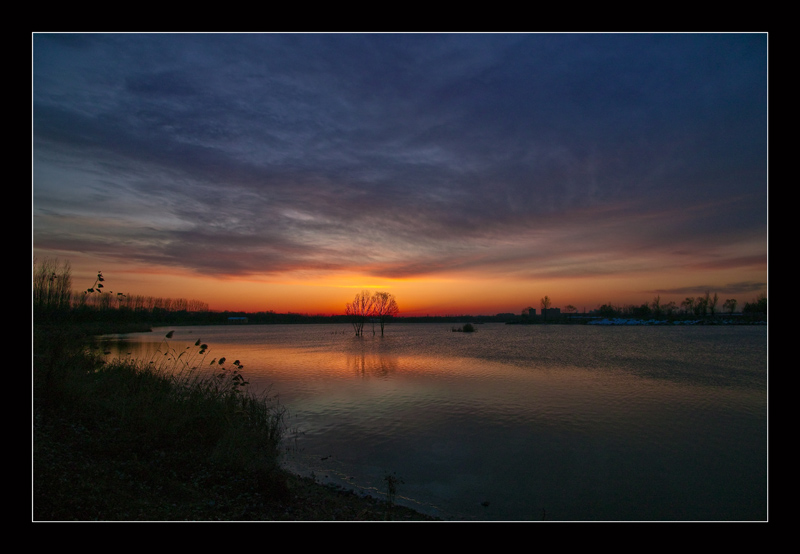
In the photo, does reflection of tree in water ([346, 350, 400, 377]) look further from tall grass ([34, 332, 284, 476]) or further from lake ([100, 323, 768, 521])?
tall grass ([34, 332, 284, 476])

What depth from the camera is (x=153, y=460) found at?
272 inches

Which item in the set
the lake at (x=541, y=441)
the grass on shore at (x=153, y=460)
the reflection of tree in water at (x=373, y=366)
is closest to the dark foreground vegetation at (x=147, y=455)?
the grass on shore at (x=153, y=460)

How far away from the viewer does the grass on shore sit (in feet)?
17.2

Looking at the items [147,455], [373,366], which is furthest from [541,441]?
[373,366]

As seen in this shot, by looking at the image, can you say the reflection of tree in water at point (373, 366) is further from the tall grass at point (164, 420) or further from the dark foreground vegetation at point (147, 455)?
the tall grass at point (164, 420)

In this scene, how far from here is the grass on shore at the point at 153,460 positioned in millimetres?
5254

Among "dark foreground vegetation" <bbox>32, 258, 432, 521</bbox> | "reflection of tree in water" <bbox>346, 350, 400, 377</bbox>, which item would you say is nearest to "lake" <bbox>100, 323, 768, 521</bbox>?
"reflection of tree in water" <bbox>346, 350, 400, 377</bbox>

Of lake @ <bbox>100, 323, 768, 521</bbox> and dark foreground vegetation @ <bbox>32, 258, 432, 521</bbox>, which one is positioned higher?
dark foreground vegetation @ <bbox>32, 258, 432, 521</bbox>

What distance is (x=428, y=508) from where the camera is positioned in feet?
23.3

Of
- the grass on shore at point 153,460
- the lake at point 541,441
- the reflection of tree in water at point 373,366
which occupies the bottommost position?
the reflection of tree in water at point 373,366

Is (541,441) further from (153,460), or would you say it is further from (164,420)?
(164,420)
